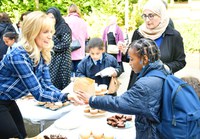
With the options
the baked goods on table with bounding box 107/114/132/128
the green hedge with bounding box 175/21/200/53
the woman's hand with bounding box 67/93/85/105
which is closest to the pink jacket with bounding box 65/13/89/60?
the baked goods on table with bounding box 107/114/132/128

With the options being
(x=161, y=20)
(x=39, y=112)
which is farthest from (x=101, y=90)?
(x=161, y=20)

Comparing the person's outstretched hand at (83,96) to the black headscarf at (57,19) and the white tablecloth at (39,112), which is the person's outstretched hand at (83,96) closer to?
the white tablecloth at (39,112)

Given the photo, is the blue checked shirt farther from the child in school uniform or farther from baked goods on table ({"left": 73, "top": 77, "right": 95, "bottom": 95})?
the child in school uniform

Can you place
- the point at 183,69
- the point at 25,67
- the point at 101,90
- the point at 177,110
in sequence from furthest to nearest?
the point at 183,69, the point at 101,90, the point at 25,67, the point at 177,110

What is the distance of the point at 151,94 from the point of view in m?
1.94

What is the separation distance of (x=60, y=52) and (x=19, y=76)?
2.41 m

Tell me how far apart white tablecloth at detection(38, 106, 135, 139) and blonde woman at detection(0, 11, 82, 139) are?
27 cm

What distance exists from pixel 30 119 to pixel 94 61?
1.12 metres

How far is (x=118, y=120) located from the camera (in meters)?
2.73

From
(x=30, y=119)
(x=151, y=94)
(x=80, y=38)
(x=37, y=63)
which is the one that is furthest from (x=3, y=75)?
(x=80, y=38)

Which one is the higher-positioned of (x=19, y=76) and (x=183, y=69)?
(x=19, y=76)

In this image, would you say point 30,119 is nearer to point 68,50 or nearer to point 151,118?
point 151,118

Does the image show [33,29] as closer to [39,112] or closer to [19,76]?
[19,76]

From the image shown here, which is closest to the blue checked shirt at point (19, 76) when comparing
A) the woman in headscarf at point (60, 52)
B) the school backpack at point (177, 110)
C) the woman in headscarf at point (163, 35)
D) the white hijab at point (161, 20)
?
the school backpack at point (177, 110)
